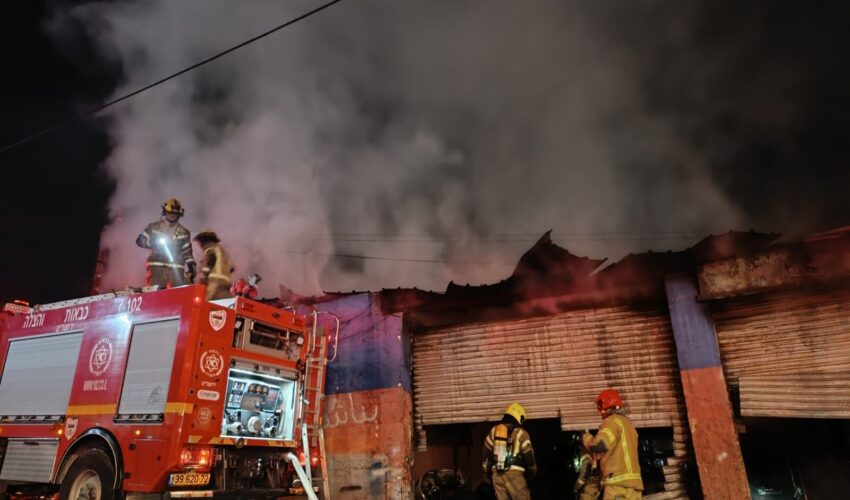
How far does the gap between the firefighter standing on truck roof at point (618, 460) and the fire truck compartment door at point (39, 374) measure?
6.54 meters

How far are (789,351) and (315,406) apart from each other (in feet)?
19.8

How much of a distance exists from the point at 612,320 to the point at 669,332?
72 centimetres

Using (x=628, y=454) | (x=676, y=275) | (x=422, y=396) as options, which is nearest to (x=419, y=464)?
(x=422, y=396)

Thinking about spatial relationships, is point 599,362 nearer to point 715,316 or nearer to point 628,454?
point 715,316

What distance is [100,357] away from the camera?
22.2 feet

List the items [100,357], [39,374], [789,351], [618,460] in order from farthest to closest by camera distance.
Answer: [39,374], [100,357], [789,351], [618,460]

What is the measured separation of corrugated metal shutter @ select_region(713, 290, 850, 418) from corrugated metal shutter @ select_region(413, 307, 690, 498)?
77 centimetres

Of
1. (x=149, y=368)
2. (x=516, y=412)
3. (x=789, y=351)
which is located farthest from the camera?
(x=516, y=412)

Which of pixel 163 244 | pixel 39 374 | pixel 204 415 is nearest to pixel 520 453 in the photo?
pixel 204 415

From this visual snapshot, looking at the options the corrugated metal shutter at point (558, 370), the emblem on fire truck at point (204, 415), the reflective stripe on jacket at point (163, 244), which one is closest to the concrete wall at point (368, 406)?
the corrugated metal shutter at point (558, 370)

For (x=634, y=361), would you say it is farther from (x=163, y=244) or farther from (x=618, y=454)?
(x=163, y=244)

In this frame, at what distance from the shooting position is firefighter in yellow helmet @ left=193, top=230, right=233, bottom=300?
25.1 feet

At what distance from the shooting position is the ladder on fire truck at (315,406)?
7.19m

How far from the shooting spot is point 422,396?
8.33 meters
